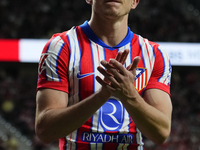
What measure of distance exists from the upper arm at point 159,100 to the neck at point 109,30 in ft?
1.28

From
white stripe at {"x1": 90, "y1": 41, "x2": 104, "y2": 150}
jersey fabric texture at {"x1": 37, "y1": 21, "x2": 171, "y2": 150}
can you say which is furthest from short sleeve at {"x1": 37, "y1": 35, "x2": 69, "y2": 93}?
white stripe at {"x1": 90, "y1": 41, "x2": 104, "y2": 150}

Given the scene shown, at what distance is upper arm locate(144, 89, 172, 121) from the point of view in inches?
65.5

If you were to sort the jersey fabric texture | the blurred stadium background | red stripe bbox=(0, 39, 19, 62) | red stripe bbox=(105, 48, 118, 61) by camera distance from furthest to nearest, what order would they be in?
1. the blurred stadium background
2. red stripe bbox=(0, 39, 19, 62)
3. red stripe bbox=(105, 48, 118, 61)
4. the jersey fabric texture

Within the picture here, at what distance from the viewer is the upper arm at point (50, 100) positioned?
5.02ft

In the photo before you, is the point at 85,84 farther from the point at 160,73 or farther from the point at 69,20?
the point at 69,20

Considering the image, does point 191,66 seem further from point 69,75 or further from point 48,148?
point 69,75

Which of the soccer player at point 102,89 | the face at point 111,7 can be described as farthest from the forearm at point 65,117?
the face at point 111,7

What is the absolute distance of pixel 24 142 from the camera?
8.16m

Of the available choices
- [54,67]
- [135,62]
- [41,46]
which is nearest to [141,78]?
[135,62]

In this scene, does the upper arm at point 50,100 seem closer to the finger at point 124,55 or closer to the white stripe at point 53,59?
the white stripe at point 53,59

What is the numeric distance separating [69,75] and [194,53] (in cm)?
752

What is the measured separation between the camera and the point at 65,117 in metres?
1.44

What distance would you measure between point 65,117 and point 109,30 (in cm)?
66

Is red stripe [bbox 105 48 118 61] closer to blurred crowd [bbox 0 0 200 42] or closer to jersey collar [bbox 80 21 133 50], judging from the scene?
jersey collar [bbox 80 21 133 50]
